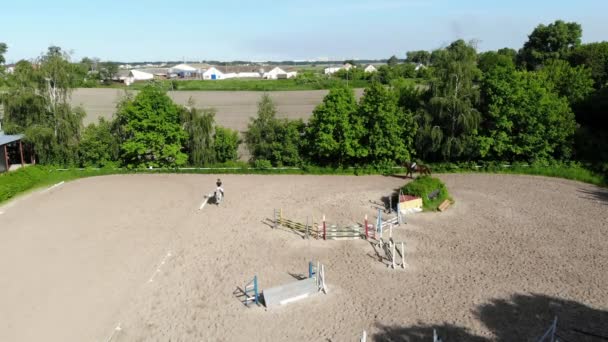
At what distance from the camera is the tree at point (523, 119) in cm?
2653

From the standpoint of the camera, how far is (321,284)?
14.2 metres

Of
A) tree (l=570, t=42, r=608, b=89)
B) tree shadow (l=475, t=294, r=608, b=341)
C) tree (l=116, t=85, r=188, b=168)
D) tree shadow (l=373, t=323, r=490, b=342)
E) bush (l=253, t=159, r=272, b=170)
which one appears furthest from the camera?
tree (l=570, t=42, r=608, b=89)

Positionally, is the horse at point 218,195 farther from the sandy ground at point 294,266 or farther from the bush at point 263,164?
the bush at point 263,164

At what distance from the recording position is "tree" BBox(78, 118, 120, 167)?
28.7m

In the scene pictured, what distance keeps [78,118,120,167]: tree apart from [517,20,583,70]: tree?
49877 millimetres

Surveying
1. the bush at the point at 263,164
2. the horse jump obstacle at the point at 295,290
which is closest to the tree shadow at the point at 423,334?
the horse jump obstacle at the point at 295,290

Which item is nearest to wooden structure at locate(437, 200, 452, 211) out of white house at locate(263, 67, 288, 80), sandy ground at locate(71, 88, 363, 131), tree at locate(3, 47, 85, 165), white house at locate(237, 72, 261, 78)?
tree at locate(3, 47, 85, 165)

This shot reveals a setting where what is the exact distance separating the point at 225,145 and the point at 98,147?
7.74 metres

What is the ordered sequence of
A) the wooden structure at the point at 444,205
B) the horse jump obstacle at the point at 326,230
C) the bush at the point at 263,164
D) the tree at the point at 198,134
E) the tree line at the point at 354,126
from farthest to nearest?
the tree at the point at 198,134, the bush at the point at 263,164, the tree line at the point at 354,126, the wooden structure at the point at 444,205, the horse jump obstacle at the point at 326,230

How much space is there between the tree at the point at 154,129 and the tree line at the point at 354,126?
6 centimetres

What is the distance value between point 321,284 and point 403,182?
41.5 feet

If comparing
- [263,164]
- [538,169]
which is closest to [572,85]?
[538,169]

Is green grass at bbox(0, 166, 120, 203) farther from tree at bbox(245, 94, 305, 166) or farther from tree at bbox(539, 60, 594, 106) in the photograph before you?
tree at bbox(539, 60, 594, 106)

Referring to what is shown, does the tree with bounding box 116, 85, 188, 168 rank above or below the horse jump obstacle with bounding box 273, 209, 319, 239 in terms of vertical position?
above
